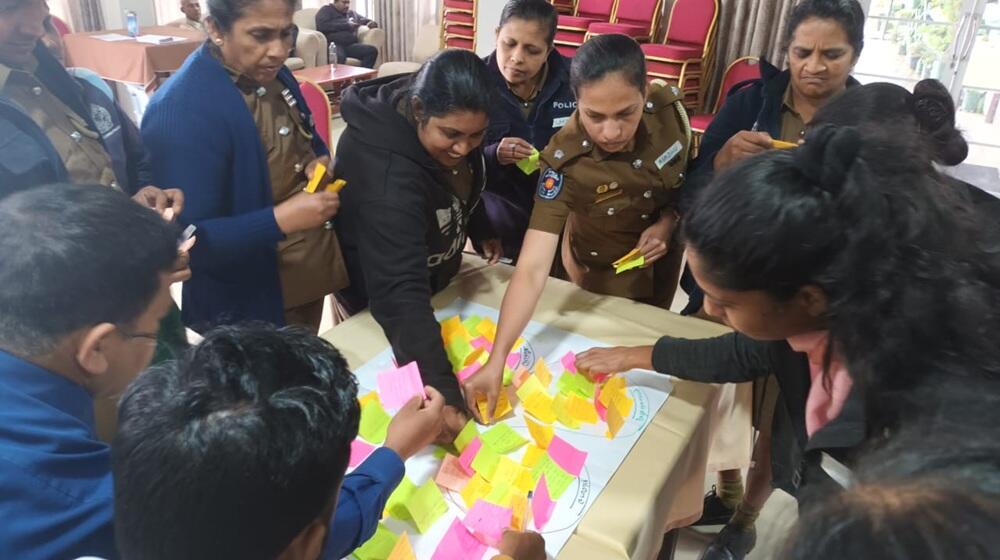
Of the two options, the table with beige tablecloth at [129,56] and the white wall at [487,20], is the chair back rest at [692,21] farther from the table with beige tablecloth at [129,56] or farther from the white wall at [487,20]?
the table with beige tablecloth at [129,56]

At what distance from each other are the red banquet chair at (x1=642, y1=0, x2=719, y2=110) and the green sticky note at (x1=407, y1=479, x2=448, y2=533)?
4441 mm

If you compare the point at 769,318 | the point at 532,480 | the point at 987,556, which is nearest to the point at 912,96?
the point at 769,318

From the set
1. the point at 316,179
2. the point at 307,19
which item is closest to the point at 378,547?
the point at 316,179

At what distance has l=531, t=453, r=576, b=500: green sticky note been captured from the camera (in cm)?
110

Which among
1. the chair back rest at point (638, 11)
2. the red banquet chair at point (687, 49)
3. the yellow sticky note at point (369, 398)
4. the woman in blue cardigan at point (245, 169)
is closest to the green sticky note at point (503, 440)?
the yellow sticky note at point (369, 398)

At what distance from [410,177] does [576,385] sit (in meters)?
0.56

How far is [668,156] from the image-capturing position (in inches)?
68.9

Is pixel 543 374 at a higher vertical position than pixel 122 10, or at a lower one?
lower

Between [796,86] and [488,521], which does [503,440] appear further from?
[796,86]

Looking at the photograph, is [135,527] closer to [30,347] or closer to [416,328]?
[30,347]

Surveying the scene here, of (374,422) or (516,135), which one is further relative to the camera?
(516,135)

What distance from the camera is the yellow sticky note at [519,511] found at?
1019 millimetres

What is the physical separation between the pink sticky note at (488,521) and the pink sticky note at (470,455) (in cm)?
9

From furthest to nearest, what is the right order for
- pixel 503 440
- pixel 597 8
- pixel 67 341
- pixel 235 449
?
1. pixel 597 8
2. pixel 503 440
3. pixel 67 341
4. pixel 235 449
